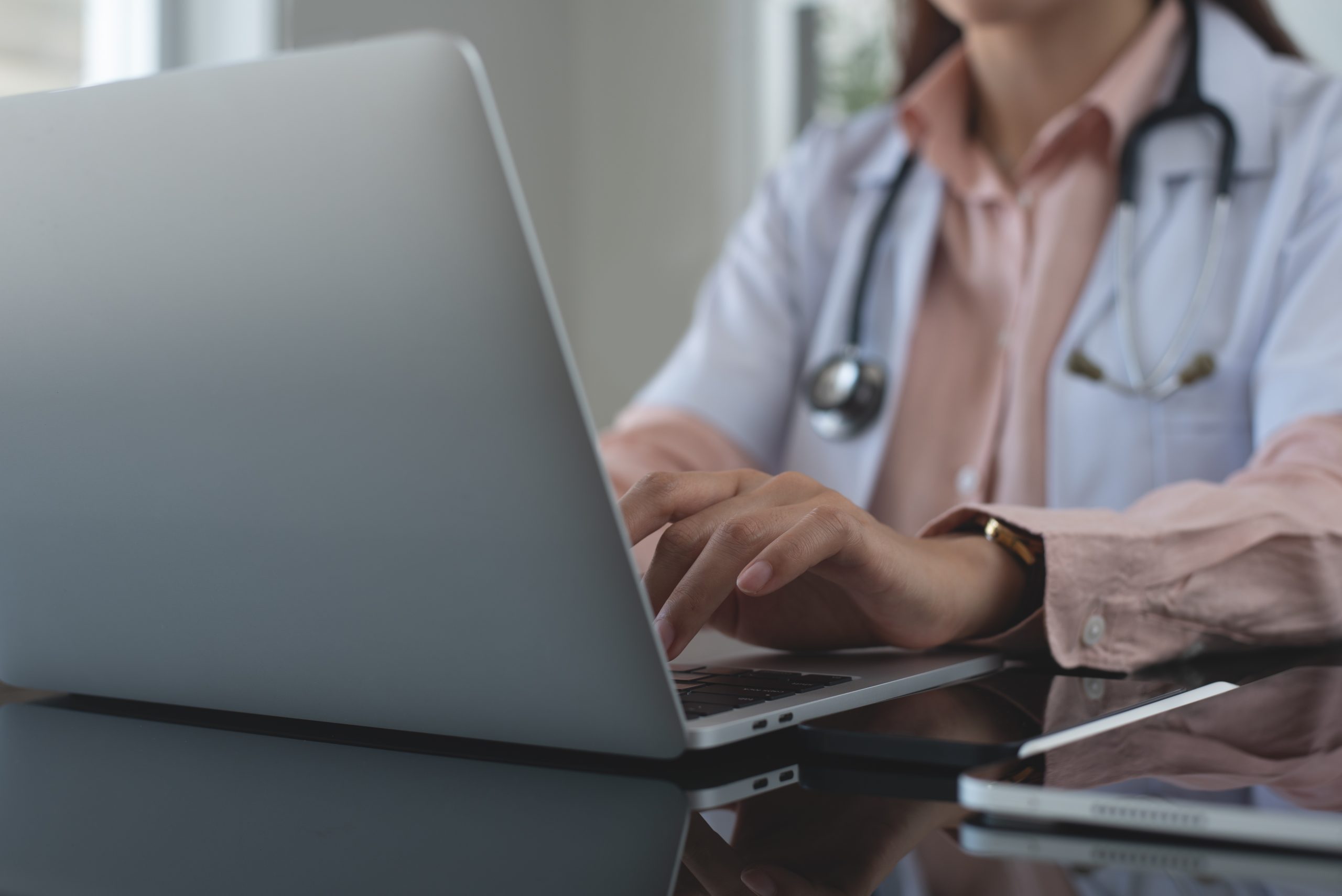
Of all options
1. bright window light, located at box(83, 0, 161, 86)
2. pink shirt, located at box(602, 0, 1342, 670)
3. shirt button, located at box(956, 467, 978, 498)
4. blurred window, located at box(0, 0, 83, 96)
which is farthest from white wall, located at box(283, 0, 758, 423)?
shirt button, located at box(956, 467, 978, 498)

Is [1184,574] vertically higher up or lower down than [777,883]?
lower down

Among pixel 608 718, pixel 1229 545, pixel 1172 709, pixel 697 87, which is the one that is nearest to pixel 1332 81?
pixel 1229 545

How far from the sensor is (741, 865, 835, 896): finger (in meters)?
0.27

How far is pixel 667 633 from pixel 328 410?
168mm

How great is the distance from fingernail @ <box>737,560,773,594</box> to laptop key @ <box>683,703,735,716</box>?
5cm

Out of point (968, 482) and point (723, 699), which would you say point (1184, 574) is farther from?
point (968, 482)

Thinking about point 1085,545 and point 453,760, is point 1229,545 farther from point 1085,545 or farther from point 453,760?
point 453,760

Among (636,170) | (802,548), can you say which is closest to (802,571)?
(802,548)

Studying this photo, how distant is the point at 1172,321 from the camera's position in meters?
1.06

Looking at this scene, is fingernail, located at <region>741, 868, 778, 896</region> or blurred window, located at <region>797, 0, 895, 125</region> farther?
blurred window, located at <region>797, 0, 895, 125</region>

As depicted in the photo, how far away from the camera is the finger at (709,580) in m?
0.44

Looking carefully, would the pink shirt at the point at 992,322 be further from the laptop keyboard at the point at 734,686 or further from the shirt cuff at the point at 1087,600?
the laptop keyboard at the point at 734,686

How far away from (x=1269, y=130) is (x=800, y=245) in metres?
0.49

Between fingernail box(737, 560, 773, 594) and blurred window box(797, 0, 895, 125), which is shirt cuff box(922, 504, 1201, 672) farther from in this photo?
blurred window box(797, 0, 895, 125)
